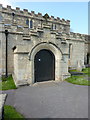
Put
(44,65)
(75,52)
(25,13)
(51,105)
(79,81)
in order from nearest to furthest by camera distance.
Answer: (51,105) < (79,81) < (44,65) < (75,52) < (25,13)

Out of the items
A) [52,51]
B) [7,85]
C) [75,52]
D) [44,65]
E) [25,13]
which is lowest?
[7,85]

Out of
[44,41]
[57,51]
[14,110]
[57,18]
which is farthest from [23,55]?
[57,18]

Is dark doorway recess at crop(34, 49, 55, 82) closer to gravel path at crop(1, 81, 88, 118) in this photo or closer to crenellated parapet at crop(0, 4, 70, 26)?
gravel path at crop(1, 81, 88, 118)

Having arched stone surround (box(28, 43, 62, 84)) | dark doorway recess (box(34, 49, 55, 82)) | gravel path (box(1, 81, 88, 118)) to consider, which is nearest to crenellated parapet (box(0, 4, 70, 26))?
arched stone surround (box(28, 43, 62, 84))

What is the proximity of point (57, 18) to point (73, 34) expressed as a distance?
7.88 m

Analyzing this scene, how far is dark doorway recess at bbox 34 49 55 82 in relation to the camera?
10914 mm

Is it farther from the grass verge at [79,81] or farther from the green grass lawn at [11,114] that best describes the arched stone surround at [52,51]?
the green grass lawn at [11,114]

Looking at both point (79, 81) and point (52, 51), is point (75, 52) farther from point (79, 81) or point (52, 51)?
point (79, 81)

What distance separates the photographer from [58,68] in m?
11.6

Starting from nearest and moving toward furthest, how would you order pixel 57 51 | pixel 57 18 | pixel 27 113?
pixel 27 113
pixel 57 51
pixel 57 18

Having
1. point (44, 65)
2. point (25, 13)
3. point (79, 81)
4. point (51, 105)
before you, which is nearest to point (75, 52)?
point (79, 81)

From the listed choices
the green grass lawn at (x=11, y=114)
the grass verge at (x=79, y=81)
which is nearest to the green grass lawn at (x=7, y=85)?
the green grass lawn at (x=11, y=114)

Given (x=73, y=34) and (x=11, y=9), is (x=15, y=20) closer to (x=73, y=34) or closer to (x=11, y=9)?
(x=11, y=9)

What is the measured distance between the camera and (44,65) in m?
11.4
